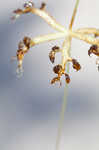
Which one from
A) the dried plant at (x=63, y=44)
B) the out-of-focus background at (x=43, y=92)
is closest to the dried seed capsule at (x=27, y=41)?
the dried plant at (x=63, y=44)

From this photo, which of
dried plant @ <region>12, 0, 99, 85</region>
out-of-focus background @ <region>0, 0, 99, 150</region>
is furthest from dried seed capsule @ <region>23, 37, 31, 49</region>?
out-of-focus background @ <region>0, 0, 99, 150</region>

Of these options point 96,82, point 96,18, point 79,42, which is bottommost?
point 96,82

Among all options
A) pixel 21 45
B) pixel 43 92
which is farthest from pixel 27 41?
pixel 43 92

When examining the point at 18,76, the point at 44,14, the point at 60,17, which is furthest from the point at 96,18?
the point at 44,14

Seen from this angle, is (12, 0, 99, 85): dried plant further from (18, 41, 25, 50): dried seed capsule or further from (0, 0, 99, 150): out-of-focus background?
(0, 0, 99, 150): out-of-focus background

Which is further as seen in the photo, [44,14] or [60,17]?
[60,17]

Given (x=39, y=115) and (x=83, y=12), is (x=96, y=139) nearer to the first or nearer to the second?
Result: (x=39, y=115)

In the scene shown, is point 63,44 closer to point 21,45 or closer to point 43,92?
point 21,45

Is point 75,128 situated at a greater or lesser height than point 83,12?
lesser

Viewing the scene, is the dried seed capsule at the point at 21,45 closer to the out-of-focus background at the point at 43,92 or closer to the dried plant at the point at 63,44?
the dried plant at the point at 63,44
